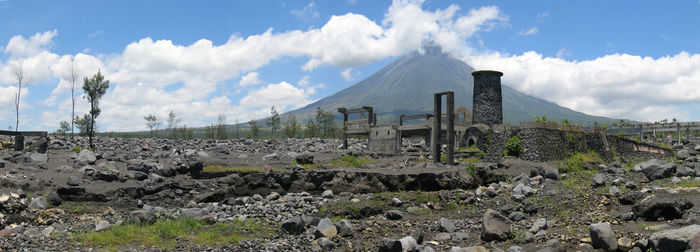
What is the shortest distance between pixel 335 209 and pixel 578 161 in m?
17.6

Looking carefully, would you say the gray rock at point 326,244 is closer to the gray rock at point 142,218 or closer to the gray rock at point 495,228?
the gray rock at point 495,228

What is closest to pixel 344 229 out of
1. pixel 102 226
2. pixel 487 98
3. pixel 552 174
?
pixel 102 226

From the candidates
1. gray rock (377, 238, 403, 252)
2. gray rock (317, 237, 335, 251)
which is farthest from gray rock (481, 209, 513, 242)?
gray rock (317, 237, 335, 251)

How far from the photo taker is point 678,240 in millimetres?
7094

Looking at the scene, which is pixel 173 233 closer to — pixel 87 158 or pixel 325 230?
pixel 325 230

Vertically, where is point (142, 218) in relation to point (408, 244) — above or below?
above

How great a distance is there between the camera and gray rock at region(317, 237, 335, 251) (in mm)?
9428

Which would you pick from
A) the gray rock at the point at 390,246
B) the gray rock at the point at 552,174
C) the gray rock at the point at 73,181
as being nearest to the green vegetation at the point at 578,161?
the gray rock at the point at 552,174

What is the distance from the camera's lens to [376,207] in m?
13.0

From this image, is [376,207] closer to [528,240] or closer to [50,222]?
[528,240]

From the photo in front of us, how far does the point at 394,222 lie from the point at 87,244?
21.5 feet

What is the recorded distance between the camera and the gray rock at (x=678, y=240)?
7.03 metres

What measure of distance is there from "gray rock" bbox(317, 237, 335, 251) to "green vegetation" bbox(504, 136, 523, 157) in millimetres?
18679

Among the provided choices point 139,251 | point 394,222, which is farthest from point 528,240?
point 139,251
